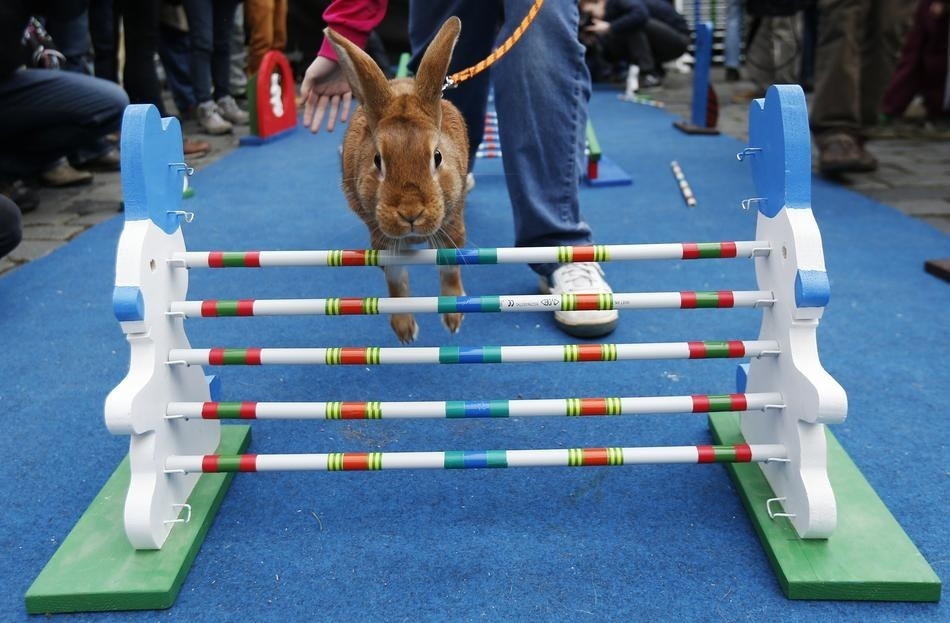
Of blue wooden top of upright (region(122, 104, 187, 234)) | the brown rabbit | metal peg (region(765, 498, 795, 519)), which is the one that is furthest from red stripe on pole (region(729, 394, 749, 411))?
blue wooden top of upright (region(122, 104, 187, 234))

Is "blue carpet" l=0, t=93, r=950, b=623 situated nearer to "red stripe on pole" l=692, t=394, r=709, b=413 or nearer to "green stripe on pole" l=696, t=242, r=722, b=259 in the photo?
"red stripe on pole" l=692, t=394, r=709, b=413

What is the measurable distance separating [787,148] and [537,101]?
88 cm

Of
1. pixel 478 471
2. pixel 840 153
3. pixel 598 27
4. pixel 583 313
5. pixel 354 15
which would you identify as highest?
pixel 354 15

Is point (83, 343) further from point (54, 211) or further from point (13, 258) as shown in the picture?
point (54, 211)

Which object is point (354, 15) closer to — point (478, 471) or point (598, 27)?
point (478, 471)

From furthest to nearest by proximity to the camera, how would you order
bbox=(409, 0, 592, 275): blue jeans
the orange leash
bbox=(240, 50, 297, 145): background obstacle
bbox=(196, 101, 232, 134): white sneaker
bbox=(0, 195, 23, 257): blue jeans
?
bbox=(196, 101, 232, 134): white sneaker, bbox=(240, 50, 297, 145): background obstacle, bbox=(0, 195, 23, 257): blue jeans, bbox=(409, 0, 592, 275): blue jeans, the orange leash

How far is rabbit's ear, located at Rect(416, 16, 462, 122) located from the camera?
151cm

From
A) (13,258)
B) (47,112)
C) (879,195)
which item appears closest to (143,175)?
(13,258)

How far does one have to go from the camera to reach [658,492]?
63.1 inches

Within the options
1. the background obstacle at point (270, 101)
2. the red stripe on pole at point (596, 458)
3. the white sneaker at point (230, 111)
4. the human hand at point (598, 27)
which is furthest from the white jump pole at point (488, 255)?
the human hand at point (598, 27)

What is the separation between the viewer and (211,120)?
19.4 feet

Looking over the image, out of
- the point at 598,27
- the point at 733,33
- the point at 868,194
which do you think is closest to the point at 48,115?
the point at 868,194

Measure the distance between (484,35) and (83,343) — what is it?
156 centimetres

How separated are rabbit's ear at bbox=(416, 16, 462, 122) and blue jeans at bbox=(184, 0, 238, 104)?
15.2 feet
